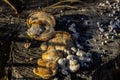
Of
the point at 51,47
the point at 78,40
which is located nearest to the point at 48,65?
the point at 51,47

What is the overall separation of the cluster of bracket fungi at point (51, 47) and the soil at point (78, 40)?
8 centimetres

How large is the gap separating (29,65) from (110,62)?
1040 millimetres

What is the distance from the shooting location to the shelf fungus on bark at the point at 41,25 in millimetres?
3824

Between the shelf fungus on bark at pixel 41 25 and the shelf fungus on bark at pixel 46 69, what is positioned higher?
the shelf fungus on bark at pixel 41 25

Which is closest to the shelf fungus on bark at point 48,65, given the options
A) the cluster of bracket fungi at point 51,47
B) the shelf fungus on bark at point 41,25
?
the cluster of bracket fungi at point 51,47

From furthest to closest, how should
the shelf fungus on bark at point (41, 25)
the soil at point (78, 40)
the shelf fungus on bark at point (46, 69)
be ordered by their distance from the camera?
the shelf fungus on bark at point (41, 25) → the soil at point (78, 40) → the shelf fungus on bark at point (46, 69)

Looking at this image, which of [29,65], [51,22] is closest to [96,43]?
[51,22]

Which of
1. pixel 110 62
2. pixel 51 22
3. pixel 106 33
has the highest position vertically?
pixel 51 22

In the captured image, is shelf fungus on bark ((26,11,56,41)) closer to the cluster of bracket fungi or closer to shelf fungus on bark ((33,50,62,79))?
the cluster of bracket fungi

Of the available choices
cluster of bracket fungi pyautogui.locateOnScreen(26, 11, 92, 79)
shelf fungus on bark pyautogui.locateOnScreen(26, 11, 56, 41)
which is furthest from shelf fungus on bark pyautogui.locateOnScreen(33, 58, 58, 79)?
shelf fungus on bark pyautogui.locateOnScreen(26, 11, 56, 41)

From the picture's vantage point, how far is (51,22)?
156 inches

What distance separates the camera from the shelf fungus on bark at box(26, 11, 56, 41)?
151 inches

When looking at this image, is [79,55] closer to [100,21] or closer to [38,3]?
[100,21]

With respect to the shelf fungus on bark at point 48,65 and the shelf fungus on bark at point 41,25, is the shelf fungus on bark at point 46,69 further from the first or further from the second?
the shelf fungus on bark at point 41,25
